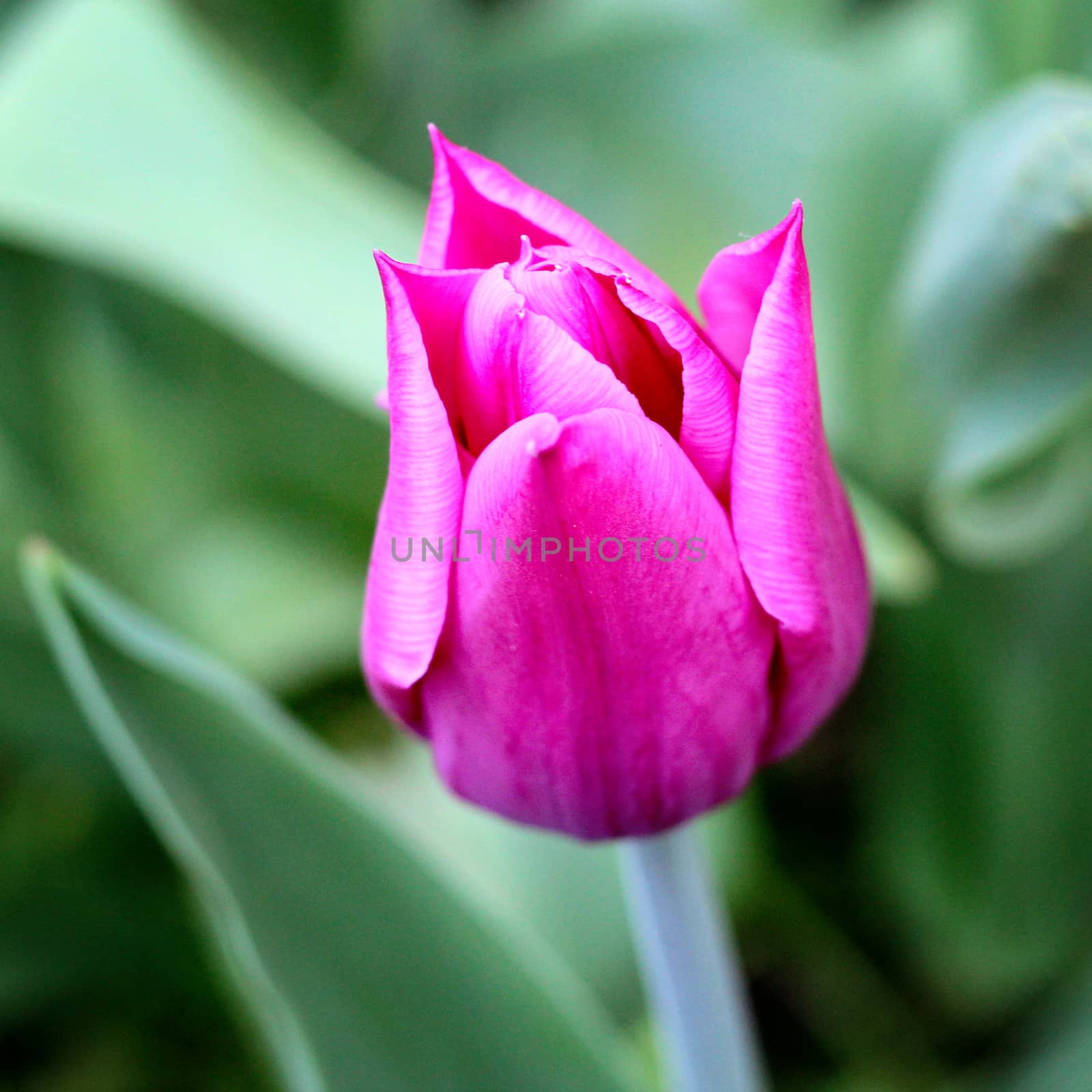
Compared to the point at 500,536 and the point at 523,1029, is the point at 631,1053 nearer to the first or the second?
the point at 523,1029

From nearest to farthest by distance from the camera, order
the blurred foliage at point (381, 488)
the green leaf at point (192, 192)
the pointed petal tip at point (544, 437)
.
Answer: the pointed petal tip at point (544, 437) → the blurred foliage at point (381, 488) → the green leaf at point (192, 192)

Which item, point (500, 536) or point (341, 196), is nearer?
point (500, 536)

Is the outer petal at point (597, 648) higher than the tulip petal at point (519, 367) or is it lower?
lower

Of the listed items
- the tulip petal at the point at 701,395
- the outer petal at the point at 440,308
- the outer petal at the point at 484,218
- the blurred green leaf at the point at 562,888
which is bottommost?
the blurred green leaf at the point at 562,888

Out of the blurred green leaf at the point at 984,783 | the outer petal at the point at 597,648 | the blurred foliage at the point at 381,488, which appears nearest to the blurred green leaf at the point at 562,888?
the blurred foliage at the point at 381,488

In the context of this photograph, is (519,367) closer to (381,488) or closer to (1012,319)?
(1012,319)

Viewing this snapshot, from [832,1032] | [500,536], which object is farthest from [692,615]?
[832,1032]

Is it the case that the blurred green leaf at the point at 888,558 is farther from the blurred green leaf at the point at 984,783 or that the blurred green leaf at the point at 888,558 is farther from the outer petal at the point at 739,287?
the outer petal at the point at 739,287
